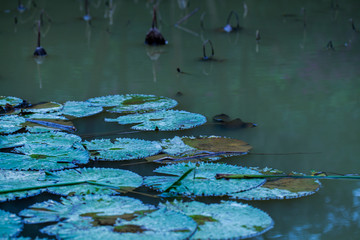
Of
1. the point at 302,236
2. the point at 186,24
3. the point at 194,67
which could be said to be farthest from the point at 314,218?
the point at 186,24

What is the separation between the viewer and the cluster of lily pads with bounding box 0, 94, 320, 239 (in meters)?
1.42

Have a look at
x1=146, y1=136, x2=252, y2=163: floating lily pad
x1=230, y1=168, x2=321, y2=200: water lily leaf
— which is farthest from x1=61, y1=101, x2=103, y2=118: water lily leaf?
x1=230, y1=168, x2=321, y2=200: water lily leaf

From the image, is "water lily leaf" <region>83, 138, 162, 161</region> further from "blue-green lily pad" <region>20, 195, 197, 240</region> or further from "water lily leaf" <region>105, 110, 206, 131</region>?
"blue-green lily pad" <region>20, 195, 197, 240</region>

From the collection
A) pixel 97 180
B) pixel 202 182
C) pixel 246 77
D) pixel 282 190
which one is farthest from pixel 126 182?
pixel 246 77

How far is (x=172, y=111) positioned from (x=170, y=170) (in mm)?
715

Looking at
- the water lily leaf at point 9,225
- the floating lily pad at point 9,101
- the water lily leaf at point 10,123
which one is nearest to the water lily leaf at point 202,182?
the water lily leaf at point 9,225

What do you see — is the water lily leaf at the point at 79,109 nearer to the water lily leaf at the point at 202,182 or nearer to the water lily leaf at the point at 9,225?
the water lily leaf at the point at 202,182

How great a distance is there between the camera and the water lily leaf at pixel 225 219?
1.39 m

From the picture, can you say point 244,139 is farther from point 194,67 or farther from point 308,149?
point 194,67

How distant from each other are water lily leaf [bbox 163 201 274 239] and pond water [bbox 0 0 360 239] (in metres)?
0.05

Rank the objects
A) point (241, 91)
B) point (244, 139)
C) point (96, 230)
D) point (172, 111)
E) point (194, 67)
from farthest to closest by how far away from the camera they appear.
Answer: point (194, 67) → point (241, 91) → point (172, 111) → point (244, 139) → point (96, 230)

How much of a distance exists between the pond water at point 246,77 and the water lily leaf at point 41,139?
136 mm

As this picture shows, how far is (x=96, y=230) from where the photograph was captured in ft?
4.54

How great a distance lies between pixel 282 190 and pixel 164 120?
2.84ft
